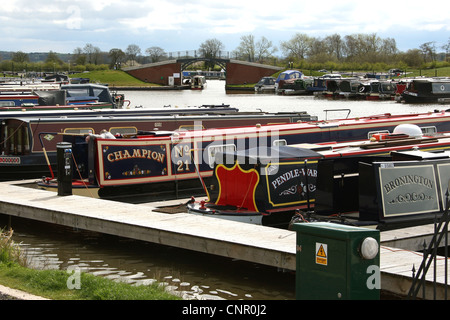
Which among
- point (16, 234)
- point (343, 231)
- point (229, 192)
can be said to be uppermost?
point (343, 231)

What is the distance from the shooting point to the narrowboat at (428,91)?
70688 millimetres

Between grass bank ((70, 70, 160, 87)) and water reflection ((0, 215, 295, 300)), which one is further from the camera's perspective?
grass bank ((70, 70, 160, 87))

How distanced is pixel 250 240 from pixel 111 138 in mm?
8098

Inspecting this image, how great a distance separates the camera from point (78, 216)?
16156 millimetres

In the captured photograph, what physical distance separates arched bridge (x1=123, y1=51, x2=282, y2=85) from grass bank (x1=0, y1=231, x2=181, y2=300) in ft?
373

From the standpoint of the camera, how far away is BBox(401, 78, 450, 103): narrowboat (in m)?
70.7

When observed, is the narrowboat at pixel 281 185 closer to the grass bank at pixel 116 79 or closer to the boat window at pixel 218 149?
the boat window at pixel 218 149

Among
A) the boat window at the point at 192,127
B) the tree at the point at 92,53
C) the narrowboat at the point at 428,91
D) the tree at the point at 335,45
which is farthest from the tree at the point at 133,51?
the boat window at the point at 192,127

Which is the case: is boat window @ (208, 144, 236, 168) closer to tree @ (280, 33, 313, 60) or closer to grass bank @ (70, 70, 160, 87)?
grass bank @ (70, 70, 160, 87)

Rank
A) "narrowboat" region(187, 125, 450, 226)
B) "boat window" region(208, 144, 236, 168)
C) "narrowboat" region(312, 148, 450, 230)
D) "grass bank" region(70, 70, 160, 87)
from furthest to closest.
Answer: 1. "grass bank" region(70, 70, 160, 87)
2. "boat window" region(208, 144, 236, 168)
3. "narrowboat" region(187, 125, 450, 226)
4. "narrowboat" region(312, 148, 450, 230)

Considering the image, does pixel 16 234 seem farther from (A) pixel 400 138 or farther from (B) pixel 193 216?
(A) pixel 400 138

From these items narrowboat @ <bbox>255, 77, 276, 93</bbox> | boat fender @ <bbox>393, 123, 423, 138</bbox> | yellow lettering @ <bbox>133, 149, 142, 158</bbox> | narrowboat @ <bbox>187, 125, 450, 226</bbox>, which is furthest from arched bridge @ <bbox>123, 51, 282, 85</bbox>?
narrowboat @ <bbox>187, 125, 450, 226</bbox>
